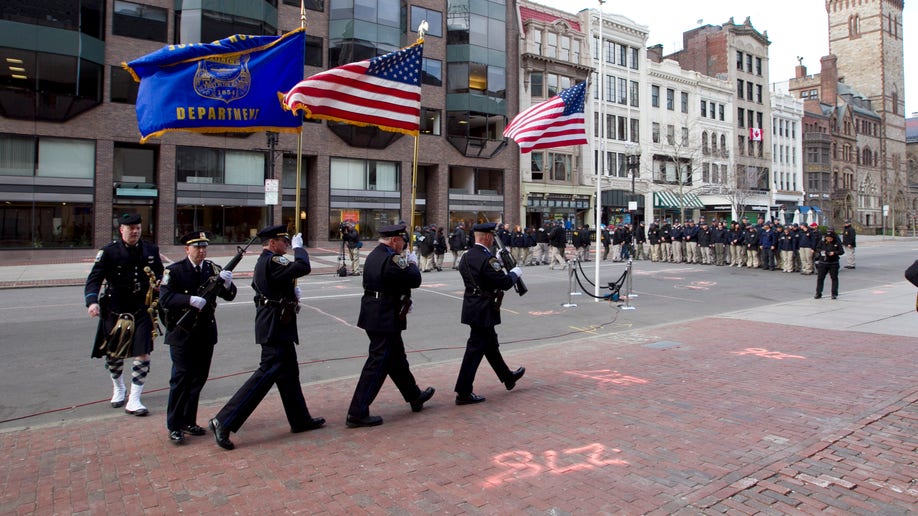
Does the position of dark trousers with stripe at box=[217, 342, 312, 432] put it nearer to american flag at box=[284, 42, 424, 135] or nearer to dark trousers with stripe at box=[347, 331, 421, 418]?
dark trousers with stripe at box=[347, 331, 421, 418]

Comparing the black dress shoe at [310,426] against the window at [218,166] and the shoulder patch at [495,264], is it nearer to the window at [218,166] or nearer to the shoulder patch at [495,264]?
the shoulder patch at [495,264]

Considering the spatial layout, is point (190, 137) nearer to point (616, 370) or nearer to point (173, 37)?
point (173, 37)

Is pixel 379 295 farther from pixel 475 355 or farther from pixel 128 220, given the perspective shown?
pixel 128 220

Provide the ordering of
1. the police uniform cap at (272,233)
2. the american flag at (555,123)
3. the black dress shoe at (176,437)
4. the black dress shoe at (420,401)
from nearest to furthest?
1. the black dress shoe at (176,437)
2. the police uniform cap at (272,233)
3. the black dress shoe at (420,401)
4. the american flag at (555,123)

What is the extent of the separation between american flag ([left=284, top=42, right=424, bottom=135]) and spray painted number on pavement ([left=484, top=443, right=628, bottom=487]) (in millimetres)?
5994

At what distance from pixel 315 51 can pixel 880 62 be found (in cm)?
9467

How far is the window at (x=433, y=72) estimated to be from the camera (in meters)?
40.0

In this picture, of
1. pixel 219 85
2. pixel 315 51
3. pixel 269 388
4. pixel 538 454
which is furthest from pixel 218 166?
pixel 538 454

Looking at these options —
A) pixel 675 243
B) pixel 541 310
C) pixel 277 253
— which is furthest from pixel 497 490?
pixel 675 243

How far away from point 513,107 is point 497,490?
4239 centimetres

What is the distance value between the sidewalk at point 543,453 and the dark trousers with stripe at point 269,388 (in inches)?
8.9

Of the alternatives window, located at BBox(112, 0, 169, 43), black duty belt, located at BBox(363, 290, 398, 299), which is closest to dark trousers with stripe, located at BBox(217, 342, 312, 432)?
black duty belt, located at BBox(363, 290, 398, 299)

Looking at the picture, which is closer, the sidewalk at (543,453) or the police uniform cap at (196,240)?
the sidewalk at (543,453)

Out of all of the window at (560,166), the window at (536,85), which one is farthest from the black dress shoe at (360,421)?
the window at (536,85)
